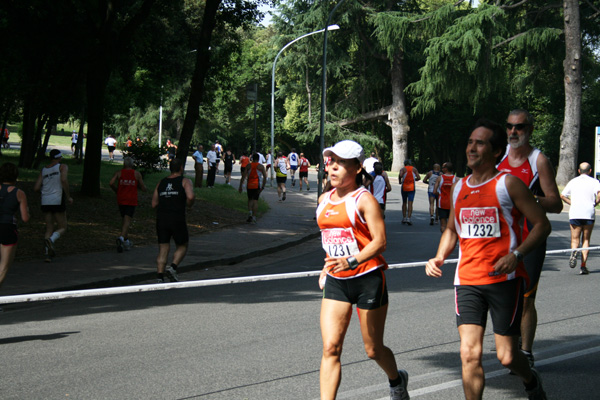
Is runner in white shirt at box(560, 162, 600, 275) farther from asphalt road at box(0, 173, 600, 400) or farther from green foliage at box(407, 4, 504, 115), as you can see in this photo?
green foliage at box(407, 4, 504, 115)

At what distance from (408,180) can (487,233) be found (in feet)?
55.6

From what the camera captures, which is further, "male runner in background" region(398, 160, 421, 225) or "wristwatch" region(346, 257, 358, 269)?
"male runner in background" region(398, 160, 421, 225)

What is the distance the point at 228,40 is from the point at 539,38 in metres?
15.5

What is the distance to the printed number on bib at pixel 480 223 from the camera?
4.44 m

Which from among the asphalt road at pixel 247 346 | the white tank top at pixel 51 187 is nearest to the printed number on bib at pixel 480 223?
the asphalt road at pixel 247 346

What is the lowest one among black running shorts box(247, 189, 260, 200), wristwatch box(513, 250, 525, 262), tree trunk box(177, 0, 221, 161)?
black running shorts box(247, 189, 260, 200)

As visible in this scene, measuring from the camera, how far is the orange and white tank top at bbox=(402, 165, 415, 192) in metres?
20.9

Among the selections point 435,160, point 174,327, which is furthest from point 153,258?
point 435,160

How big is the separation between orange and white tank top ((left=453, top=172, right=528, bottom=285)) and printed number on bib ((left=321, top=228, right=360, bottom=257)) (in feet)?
2.12

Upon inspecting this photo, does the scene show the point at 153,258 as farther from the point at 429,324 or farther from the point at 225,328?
the point at 429,324

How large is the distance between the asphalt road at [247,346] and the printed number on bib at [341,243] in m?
1.17

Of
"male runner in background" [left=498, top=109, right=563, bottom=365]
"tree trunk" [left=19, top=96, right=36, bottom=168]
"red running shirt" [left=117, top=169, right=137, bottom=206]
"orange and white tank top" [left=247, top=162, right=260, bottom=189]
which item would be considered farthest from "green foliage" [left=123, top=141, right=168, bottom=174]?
"male runner in background" [left=498, top=109, right=563, bottom=365]

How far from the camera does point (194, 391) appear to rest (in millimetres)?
5207

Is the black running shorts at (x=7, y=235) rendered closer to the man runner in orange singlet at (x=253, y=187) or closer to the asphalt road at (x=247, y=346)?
the asphalt road at (x=247, y=346)
